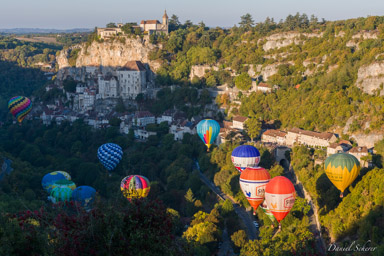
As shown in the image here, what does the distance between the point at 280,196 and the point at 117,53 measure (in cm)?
2736

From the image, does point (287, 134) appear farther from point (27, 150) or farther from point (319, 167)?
point (27, 150)

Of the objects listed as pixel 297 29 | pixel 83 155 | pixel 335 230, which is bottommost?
pixel 83 155

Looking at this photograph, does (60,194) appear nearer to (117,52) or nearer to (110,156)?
(110,156)

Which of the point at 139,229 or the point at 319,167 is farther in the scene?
the point at 319,167

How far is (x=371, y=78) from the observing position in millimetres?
26812

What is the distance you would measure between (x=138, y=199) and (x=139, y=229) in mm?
760

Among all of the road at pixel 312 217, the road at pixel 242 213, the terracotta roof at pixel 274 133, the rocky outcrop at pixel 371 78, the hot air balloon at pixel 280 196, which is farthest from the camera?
the terracotta roof at pixel 274 133

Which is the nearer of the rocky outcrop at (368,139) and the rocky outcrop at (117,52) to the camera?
the rocky outcrop at (368,139)

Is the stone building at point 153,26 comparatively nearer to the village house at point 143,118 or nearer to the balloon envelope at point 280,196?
the village house at point 143,118

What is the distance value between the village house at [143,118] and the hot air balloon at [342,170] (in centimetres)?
1763

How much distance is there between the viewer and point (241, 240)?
1816cm

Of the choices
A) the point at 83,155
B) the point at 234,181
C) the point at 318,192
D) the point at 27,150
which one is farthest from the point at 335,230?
the point at 27,150

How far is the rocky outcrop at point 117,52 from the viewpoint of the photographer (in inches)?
1647

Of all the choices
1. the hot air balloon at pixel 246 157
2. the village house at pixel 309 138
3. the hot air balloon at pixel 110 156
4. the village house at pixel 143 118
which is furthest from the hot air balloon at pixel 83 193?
the village house at pixel 309 138
